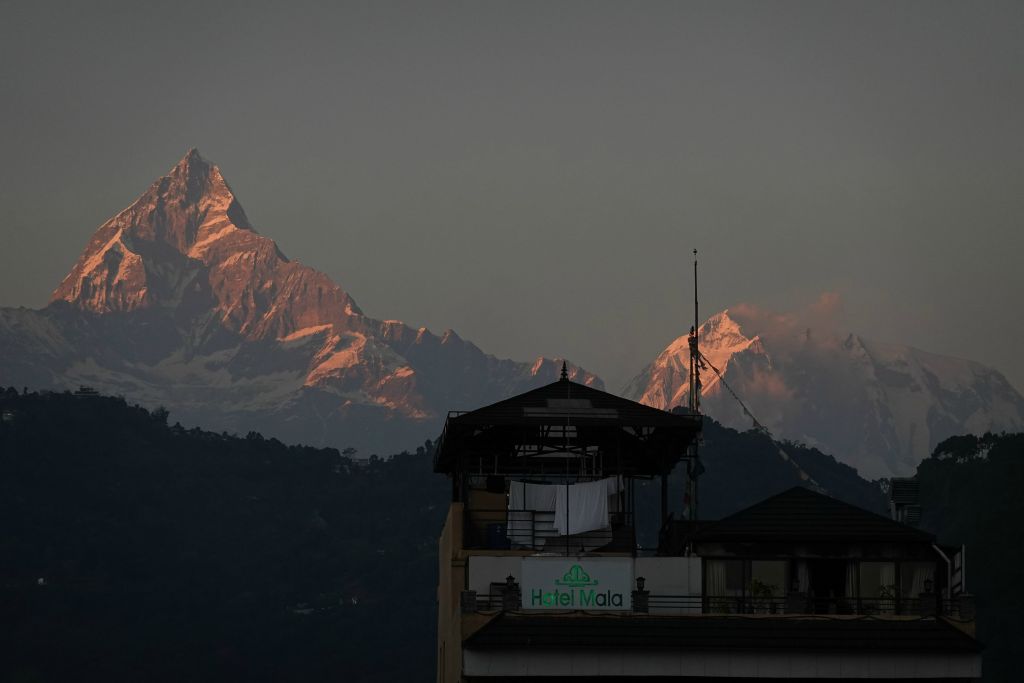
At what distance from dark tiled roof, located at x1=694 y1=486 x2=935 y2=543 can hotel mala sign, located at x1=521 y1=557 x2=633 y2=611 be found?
5.34 meters

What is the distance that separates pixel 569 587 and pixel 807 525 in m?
9.60

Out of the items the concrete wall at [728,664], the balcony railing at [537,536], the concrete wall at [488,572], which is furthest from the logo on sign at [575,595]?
the balcony railing at [537,536]

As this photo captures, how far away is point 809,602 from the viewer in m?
68.1

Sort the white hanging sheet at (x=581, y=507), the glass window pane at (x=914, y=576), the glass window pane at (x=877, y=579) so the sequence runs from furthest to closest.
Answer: the white hanging sheet at (x=581, y=507) → the glass window pane at (x=914, y=576) → the glass window pane at (x=877, y=579)

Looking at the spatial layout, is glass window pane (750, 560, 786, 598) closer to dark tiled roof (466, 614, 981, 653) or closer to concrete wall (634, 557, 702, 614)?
concrete wall (634, 557, 702, 614)

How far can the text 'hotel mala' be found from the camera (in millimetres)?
64688

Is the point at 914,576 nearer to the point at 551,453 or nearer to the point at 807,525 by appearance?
the point at 807,525

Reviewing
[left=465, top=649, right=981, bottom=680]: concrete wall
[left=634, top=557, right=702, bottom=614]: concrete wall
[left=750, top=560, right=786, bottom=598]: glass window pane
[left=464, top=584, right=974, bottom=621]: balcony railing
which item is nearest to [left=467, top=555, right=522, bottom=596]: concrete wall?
[left=464, top=584, right=974, bottom=621]: balcony railing

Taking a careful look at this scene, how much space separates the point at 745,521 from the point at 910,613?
6665 millimetres

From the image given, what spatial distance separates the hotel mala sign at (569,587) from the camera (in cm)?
6606

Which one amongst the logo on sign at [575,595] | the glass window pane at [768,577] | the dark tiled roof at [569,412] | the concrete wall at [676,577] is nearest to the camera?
the logo on sign at [575,595]

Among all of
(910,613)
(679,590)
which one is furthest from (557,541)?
(910,613)

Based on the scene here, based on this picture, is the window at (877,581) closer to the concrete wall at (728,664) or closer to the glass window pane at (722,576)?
the glass window pane at (722,576)

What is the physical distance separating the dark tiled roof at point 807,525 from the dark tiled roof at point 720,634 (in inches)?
188
